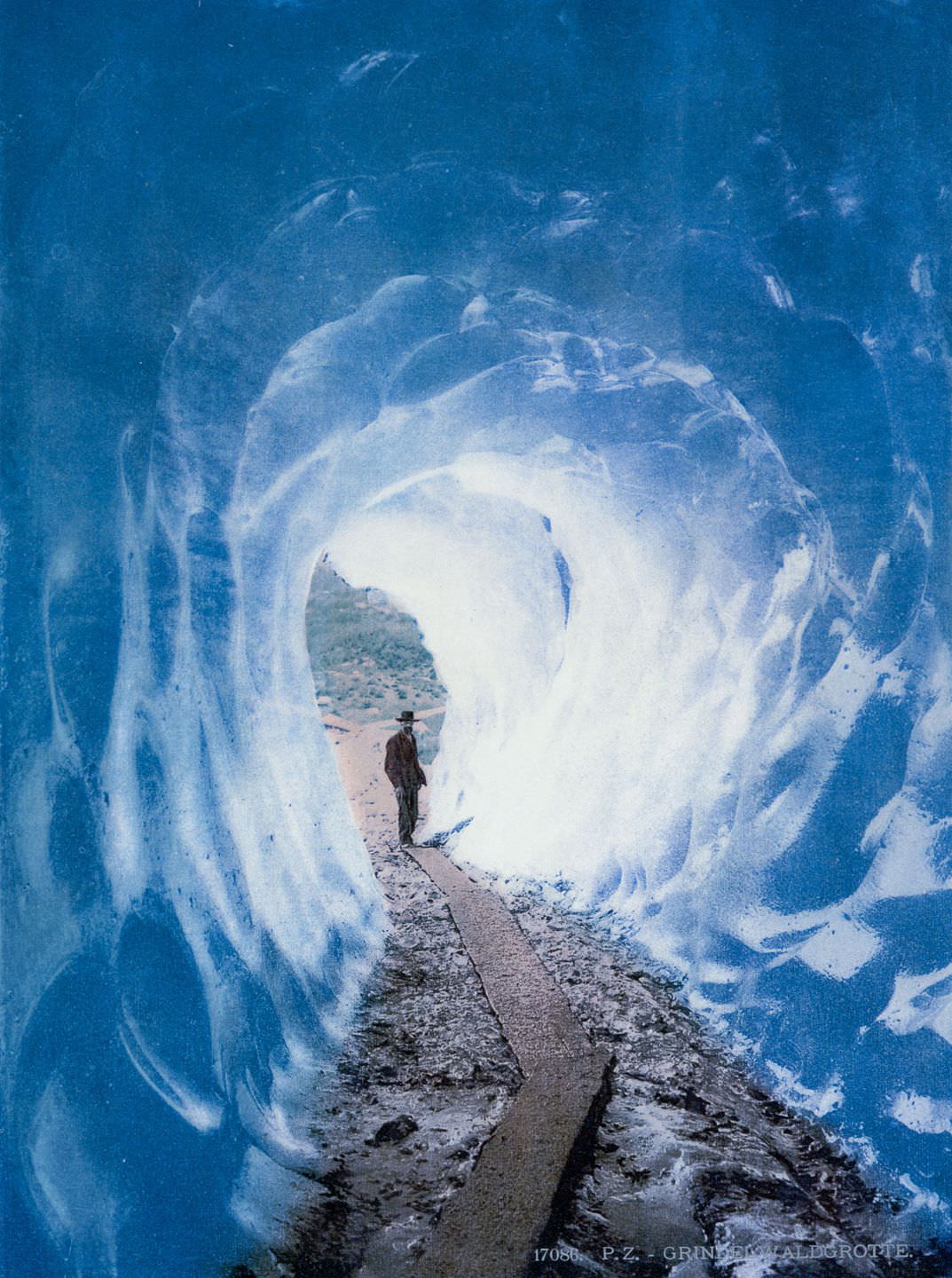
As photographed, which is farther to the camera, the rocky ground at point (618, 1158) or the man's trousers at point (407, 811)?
the man's trousers at point (407, 811)

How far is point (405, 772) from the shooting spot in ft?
35.8

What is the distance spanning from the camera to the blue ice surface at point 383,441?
3.37m

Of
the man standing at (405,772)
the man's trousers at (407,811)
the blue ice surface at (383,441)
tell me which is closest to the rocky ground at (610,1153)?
the blue ice surface at (383,441)

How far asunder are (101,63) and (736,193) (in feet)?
8.00

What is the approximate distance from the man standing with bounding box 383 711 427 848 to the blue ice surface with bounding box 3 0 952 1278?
5296 mm

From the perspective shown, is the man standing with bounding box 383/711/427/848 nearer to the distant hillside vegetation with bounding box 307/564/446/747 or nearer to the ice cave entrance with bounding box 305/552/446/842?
the ice cave entrance with bounding box 305/552/446/842

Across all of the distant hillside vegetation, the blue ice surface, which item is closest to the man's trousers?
the distant hillside vegetation

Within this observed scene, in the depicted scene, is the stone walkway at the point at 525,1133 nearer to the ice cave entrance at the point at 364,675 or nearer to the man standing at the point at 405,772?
the man standing at the point at 405,772

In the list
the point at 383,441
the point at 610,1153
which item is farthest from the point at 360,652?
the point at 610,1153

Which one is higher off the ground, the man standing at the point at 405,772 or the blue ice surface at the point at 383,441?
the man standing at the point at 405,772

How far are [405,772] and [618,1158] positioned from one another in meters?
7.11

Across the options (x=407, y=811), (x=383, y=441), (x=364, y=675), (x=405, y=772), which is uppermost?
(x=364, y=675)

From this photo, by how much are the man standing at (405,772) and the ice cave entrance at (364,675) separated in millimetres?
275

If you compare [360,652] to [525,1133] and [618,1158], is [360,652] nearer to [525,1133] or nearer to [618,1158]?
[525,1133]
